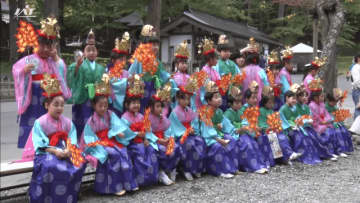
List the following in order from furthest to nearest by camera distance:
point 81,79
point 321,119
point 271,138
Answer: point 321,119, point 271,138, point 81,79

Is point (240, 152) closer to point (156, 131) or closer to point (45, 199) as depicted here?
point (156, 131)

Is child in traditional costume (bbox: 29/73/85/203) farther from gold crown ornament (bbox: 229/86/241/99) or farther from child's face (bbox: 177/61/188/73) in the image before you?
gold crown ornament (bbox: 229/86/241/99)

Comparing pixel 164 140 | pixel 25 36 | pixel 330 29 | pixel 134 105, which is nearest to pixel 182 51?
pixel 134 105

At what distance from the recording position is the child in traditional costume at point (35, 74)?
15.3 feet

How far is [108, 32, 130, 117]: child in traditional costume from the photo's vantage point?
18.0ft

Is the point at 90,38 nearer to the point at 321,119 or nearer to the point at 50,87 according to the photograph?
the point at 50,87

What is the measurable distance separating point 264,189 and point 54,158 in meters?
2.65

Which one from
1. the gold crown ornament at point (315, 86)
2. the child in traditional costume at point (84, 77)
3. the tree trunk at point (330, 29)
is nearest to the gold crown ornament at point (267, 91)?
the gold crown ornament at point (315, 86)

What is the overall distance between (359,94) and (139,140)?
6526 mm

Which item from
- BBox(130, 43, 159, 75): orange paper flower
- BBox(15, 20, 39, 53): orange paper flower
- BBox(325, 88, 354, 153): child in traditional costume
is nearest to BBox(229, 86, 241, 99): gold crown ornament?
BBox(130, 43, 159, 75): orange paper flower

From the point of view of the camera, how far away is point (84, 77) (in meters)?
5.30

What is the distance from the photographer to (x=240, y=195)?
15.9 ft

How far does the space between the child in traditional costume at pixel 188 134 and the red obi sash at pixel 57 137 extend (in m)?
1.68

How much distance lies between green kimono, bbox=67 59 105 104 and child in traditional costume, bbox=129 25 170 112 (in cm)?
74
